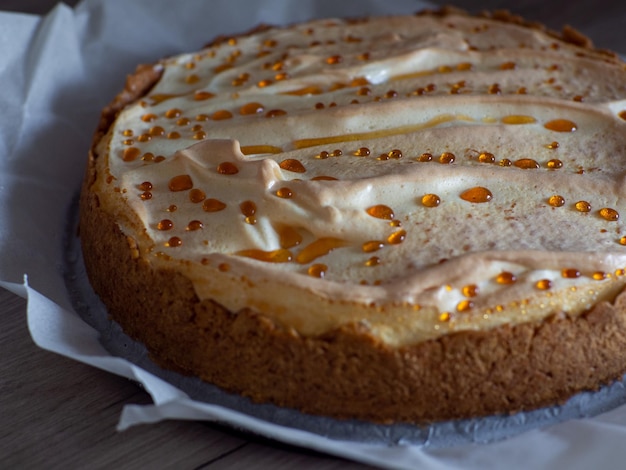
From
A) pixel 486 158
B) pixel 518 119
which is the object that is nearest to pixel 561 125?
pixel 518 119

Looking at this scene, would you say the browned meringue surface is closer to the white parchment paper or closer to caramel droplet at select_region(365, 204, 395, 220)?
caramel droplet at select_region(365, 204, 395, 220)

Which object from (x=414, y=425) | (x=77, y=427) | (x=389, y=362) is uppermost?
(x=389, y=362)

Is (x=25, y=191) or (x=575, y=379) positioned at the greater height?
(x=575, y=379)

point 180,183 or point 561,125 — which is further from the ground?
point 561,125

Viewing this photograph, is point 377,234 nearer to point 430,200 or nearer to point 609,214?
point 430,200

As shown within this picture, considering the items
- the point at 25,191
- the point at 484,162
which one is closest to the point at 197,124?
the point at 25,191

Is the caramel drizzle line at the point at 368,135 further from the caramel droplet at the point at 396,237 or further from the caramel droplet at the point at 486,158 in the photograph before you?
the caramel droplet at the point at 396,237

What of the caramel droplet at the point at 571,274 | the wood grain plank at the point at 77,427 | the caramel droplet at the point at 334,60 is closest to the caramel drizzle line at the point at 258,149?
the caramel droplet at the point at 334,60

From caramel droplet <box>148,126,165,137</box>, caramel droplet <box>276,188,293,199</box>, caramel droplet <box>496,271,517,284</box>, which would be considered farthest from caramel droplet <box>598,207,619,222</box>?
caramel droplet <box>148,126,165,137</box>

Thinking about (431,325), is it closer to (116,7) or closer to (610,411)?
(610,411)
